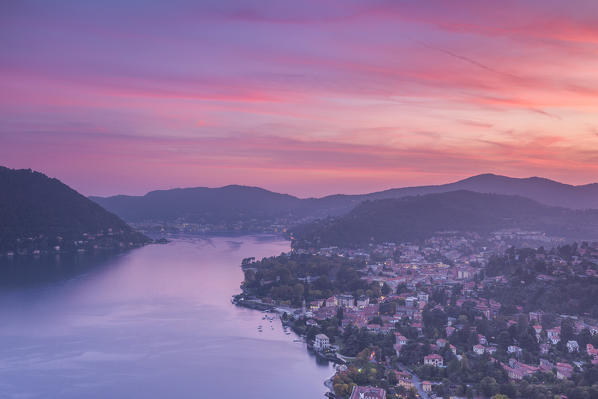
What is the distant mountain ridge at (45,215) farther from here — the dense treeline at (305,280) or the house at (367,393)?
the house at (367,393)

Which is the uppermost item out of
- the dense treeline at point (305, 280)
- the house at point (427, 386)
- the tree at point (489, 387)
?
the dense treeline at point (305, 280)

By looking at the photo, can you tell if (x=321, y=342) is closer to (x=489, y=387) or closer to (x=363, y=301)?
(x=489, y=387)

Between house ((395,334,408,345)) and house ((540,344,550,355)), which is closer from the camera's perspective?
house ((540,344,550,355))

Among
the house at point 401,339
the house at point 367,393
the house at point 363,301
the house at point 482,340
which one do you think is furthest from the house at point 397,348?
the house at point 363,301

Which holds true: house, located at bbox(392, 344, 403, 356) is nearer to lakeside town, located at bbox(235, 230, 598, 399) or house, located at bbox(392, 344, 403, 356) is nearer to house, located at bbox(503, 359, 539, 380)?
lakeside town, located at bbox(235, 230, 598, 399)

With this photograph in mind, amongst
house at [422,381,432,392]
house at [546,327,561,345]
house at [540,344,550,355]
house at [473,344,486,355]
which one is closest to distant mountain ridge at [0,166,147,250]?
house at [473,344,486,355]
